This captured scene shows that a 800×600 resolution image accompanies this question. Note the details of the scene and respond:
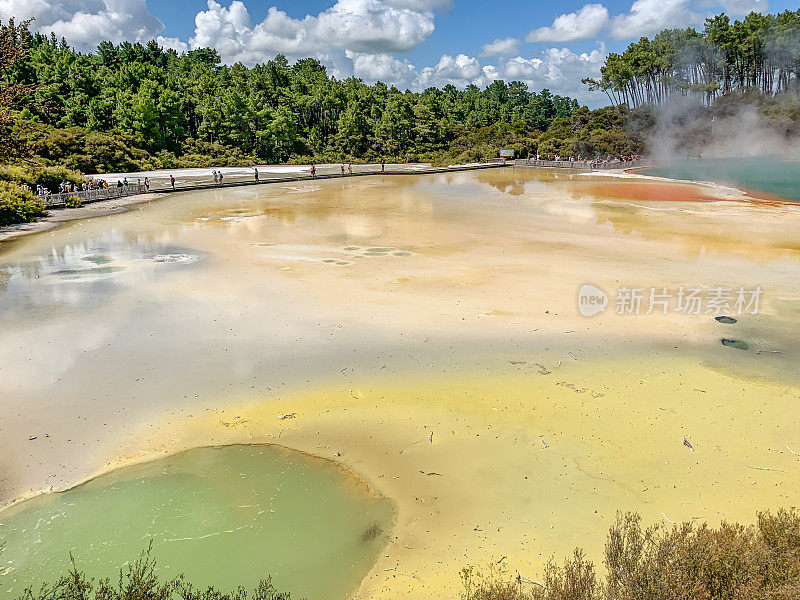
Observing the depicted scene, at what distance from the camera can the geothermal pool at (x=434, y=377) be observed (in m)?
7.70

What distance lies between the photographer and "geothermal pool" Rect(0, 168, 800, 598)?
7703 millimetres

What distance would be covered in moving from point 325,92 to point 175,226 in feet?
186

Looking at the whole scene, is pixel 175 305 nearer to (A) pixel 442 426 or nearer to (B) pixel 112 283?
(B) pixel 112 283

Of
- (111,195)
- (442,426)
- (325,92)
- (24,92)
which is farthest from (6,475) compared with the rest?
→ (325,92)

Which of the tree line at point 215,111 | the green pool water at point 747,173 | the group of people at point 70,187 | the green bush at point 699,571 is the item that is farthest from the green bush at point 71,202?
the green pool water at point 747,173

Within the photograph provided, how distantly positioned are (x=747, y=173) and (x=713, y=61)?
129 ft

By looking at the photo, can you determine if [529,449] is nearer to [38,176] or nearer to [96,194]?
[96,194]

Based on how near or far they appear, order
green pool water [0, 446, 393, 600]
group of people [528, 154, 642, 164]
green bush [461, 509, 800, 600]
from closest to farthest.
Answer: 1. green bush [461, 509, 800, 600]
2. green pool water [0, 446, 393, 600]
3. group of people [528, 154, 642, 164]

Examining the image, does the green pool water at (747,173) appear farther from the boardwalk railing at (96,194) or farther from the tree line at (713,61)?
the boardwalk railing at (96,194)

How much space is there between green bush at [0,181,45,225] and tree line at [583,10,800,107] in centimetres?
8222

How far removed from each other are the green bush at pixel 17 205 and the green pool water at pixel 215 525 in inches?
992

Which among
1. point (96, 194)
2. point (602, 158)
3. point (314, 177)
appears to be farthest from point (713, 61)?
point (96, 194)

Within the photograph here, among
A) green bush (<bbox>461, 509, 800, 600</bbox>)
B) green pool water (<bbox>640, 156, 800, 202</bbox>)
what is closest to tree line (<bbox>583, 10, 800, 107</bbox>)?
green pool water (<bbox>640, 156, 800, 202</bbox>)

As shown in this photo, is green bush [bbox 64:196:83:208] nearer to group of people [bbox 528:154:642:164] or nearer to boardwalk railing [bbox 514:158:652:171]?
boardwalk railing [bbox 514:158:652:171]
